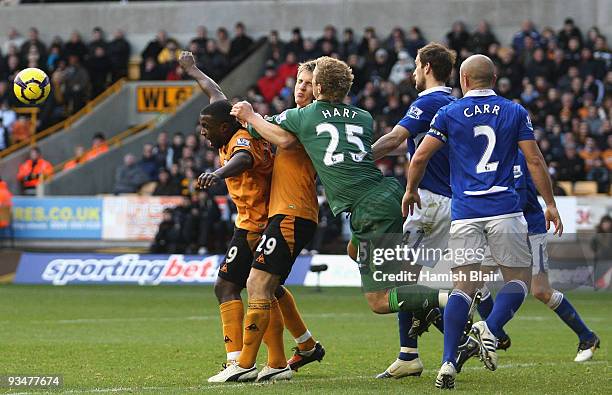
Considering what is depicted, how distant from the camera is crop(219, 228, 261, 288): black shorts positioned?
9.67 metres

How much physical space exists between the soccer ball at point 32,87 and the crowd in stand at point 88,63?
17.8 metres

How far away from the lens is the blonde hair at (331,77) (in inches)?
368

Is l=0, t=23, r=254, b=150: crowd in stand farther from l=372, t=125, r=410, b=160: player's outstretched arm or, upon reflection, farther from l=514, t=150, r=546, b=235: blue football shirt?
l=372, t=125, r=410, b=160: player's outstretched arm

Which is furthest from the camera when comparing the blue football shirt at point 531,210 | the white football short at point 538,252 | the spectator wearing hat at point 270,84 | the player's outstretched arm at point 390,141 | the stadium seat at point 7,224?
the spectator wearing hat at point 270,84

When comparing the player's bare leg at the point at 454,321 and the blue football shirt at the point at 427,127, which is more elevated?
the blue football shirt at the point at 427,127

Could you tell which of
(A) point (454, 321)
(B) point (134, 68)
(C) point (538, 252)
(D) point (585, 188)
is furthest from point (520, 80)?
(A) point (454, 321)

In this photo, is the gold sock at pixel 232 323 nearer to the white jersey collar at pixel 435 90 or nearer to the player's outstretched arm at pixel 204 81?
the player's outstretched arm at pixel 204 81

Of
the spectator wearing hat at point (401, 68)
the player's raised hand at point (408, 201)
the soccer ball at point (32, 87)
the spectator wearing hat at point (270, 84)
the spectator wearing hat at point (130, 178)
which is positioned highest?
the soccer ball at point (32, 87)

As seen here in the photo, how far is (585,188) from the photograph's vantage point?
952 inches

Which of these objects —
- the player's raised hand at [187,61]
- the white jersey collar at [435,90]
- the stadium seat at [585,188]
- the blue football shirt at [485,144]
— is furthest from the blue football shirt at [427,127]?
the stadium seat at [585,188]

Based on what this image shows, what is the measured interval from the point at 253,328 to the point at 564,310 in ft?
11.0

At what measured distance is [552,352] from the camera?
1204cm

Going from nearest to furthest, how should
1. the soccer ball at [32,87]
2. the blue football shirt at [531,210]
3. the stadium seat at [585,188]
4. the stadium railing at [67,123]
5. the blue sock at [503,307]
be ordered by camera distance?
1. the blue sock at [503,307]
2. the blue football shirt at [531,210]
3. the soccer ball at [32,87]
4. the stadium seat at [585,188]
5. the stadium railing at [67,123]

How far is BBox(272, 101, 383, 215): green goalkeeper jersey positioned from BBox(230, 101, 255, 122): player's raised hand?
23cm
